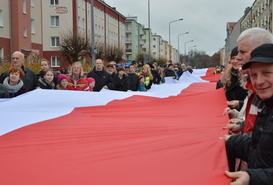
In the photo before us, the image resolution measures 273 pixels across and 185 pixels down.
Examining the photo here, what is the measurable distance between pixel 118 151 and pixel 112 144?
8.6 inches

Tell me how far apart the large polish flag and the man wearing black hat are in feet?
0.42

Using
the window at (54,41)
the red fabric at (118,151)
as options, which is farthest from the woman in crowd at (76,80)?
the window at (54,41)

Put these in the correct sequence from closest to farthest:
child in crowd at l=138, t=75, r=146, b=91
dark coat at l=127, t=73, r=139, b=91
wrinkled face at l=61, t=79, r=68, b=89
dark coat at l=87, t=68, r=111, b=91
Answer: wrinkled face at l=61, t=79, r=68, b=89
dark coat at l=87, t=68, r=111, b=91
dark coat at l=127, t=73, r=139, b=91
child in crowd at l=138, t=75, r=146, b=91

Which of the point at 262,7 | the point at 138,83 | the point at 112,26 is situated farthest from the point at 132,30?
the point at 138,83

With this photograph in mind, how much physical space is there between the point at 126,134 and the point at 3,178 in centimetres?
120

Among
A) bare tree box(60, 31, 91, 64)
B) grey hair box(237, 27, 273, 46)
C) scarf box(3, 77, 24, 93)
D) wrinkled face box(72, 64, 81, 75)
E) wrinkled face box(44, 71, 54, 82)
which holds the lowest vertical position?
scarf box(3, 77, 24, 93)

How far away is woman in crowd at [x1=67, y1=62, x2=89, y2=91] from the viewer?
7.16m

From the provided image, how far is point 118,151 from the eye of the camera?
8.28 feet

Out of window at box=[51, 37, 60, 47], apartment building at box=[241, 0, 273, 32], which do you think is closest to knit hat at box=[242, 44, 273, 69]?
window at box=[51, 37, 60, 47]

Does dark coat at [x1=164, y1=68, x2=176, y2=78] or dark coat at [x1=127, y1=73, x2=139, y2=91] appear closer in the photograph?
dark coat at [x1=127, y1=73, x2=139, y2=91]

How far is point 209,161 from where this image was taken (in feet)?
7.45

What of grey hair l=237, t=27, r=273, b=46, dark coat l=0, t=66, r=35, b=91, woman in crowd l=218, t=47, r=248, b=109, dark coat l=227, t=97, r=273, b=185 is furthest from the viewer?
dark coat l=0, t=66, r=35, b=91

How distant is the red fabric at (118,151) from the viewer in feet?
6.66

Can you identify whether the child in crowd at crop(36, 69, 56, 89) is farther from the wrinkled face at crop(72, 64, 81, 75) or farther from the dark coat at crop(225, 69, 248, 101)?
the dark coat at crop(225, 69, 248, 101)
